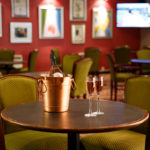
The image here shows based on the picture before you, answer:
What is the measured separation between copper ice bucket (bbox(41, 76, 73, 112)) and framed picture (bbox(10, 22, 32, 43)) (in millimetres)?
7196

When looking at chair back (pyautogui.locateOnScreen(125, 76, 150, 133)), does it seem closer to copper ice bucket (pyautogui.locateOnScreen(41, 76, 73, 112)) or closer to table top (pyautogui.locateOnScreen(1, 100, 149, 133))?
table top (pyautogui.locateOnScreen(1, 100, 149, 133))

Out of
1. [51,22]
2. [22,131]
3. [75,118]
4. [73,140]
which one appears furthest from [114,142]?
[51,22]

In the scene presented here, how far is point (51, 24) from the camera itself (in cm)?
995

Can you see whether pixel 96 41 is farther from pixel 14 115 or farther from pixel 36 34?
pixel 14 115

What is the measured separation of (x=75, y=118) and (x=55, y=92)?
241 mm

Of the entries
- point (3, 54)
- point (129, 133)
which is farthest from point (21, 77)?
point (3, 54)

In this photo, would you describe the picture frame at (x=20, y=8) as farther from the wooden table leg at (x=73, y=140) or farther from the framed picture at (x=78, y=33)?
the wooden table leg at (x=73, y=140)

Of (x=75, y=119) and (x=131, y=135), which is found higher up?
(x=75, y=119)

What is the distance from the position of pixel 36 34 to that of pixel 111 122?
7810 millimetres

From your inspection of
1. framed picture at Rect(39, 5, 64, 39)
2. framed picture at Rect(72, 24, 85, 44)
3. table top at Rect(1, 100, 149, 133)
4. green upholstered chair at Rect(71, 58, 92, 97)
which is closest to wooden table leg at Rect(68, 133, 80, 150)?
table top at Rect(1, 100, 149, 133)

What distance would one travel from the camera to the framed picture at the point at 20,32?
9367 mm

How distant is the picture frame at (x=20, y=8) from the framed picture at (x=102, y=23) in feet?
7.34

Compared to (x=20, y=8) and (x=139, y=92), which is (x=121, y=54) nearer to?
(x=20, y=8)

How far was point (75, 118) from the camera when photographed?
2252mm
